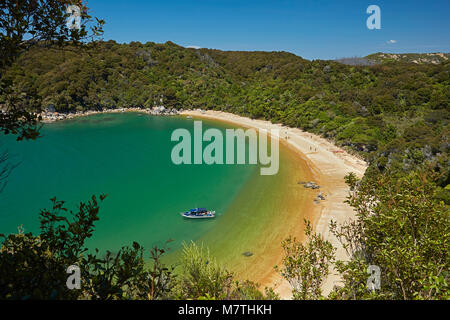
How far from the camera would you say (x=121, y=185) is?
37.4 m

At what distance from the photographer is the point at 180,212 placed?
2947 cm

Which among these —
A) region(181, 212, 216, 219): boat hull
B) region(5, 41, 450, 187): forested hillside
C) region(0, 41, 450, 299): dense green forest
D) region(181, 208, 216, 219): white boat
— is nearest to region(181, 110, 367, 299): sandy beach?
region(0, 41, 450, 299): dense green forest

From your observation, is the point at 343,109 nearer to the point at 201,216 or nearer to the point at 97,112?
the point at 201,216

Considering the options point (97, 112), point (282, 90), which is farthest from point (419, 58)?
point (97, 112)

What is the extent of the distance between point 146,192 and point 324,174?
87.1 feet

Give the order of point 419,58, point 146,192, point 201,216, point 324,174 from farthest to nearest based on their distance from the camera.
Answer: point 419,58 < point 324,174 < point 146,192 < point 201,216

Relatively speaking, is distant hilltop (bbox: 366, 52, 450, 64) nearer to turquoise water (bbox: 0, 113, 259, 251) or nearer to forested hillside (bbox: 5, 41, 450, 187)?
forested hillside (bbox: 5, 41, 450, 187)

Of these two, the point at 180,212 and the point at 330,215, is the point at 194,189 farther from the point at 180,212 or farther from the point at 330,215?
the point at 330,215

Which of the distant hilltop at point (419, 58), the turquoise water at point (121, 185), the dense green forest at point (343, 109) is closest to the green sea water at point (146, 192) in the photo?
the turquoise water at point (121, 185)

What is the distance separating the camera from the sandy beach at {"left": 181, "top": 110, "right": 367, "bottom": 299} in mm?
18500

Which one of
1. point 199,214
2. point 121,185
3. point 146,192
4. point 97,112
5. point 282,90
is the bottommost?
point 199,214

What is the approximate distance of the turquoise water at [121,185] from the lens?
2644 centimetres

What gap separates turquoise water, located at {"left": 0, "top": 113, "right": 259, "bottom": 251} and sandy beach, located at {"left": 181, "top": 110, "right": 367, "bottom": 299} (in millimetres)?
9869
